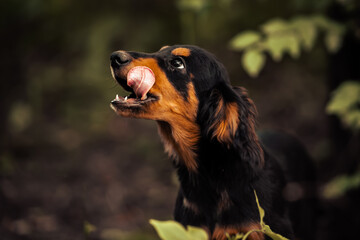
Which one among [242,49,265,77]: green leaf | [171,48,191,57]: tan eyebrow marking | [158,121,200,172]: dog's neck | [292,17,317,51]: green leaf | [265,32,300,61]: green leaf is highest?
[292,17,317,51]: green leaf

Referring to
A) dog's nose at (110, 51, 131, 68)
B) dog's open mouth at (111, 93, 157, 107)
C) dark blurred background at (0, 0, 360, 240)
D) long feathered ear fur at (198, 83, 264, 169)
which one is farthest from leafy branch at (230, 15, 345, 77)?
dog's nose at (110, 51, 131, 68)

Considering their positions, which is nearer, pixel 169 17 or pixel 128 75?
pixel 128 75

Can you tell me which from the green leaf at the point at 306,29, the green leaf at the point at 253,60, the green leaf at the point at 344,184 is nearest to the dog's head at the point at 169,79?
the green leaf at the point at 253,60

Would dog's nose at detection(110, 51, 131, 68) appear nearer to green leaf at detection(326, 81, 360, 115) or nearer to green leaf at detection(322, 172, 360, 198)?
green leaf at detection(326, 81, 360, 115)

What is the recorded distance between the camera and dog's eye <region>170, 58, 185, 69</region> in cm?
275

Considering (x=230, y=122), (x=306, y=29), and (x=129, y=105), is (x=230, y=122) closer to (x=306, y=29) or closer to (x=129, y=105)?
(x=129, y=105)

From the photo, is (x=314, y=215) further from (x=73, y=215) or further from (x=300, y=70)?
(x=300, y=70)

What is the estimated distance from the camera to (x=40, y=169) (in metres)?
5.75

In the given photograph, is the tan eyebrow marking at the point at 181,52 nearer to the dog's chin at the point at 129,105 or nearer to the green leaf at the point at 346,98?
the dog's chin at the point at 129,105

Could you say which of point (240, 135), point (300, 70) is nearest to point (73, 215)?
point (240, 135)

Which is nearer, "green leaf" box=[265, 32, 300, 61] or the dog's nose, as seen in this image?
the dog's nose

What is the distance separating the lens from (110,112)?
7.38 metres

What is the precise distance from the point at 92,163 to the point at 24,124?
149 cm

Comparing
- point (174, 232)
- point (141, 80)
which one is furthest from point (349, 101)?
point (174, 232)
